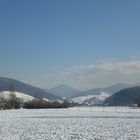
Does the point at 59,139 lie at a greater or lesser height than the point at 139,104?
lesser

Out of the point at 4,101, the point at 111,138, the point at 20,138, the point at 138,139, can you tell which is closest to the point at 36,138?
the point at 20,138

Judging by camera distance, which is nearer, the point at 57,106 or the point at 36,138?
the point at 36,138

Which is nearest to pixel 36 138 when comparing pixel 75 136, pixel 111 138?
pixel 75 136

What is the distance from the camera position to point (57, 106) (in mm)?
130125

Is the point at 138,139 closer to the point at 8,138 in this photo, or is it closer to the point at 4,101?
the point at 8,138

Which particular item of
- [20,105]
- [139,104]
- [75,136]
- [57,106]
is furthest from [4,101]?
[75,136]

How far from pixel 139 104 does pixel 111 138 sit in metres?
124

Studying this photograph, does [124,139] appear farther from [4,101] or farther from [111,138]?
[4,101]

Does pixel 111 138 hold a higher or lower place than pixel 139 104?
lower

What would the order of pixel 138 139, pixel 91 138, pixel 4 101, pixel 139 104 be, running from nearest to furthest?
pixel 138 139
pixel 91 138
pixel 4 101
pixel 139 104

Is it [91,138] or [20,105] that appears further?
[20,105]

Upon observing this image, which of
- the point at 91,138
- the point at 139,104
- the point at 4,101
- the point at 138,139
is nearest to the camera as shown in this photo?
the point at 138,139

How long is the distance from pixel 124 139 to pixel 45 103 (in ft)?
364

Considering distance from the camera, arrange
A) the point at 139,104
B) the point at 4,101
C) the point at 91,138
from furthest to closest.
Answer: the point at 139,104 → the point at 4,101 → the point at 91,138
